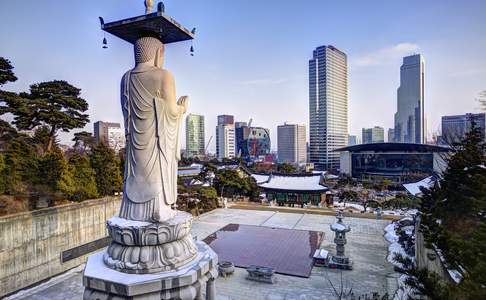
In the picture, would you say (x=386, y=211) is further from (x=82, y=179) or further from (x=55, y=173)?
(x=55, y=173)

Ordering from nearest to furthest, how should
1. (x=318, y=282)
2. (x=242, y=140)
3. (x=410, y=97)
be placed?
(x=318, y=282) < (x=242, y=140) < (x=410, y=97)

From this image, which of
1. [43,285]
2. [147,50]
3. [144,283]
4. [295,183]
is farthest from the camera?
[295,183]

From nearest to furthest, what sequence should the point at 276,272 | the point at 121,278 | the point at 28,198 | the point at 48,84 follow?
the point at 121,278 < the point at 276,272 < the point at 28,198 < the point at 48,84

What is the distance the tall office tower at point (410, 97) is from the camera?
11205cm

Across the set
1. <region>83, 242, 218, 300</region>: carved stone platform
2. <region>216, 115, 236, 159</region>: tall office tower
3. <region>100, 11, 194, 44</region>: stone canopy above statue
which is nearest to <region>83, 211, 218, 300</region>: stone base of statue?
<region>83, 242, 218, 300</region>: carved stone platform

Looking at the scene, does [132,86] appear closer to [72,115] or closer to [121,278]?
[121,278]

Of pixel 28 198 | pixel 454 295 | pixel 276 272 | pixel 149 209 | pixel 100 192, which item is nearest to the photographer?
pixel 454 295

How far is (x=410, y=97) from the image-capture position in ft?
392

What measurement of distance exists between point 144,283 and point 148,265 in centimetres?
39

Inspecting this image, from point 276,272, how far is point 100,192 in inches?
352

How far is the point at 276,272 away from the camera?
34.5 ft

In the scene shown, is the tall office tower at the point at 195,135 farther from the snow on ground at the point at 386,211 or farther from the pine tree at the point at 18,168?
the pine tree at the point at 18,168

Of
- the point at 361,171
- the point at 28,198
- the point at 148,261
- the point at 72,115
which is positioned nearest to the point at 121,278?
the point at 148,261

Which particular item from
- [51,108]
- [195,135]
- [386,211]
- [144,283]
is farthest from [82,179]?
[195,135]
